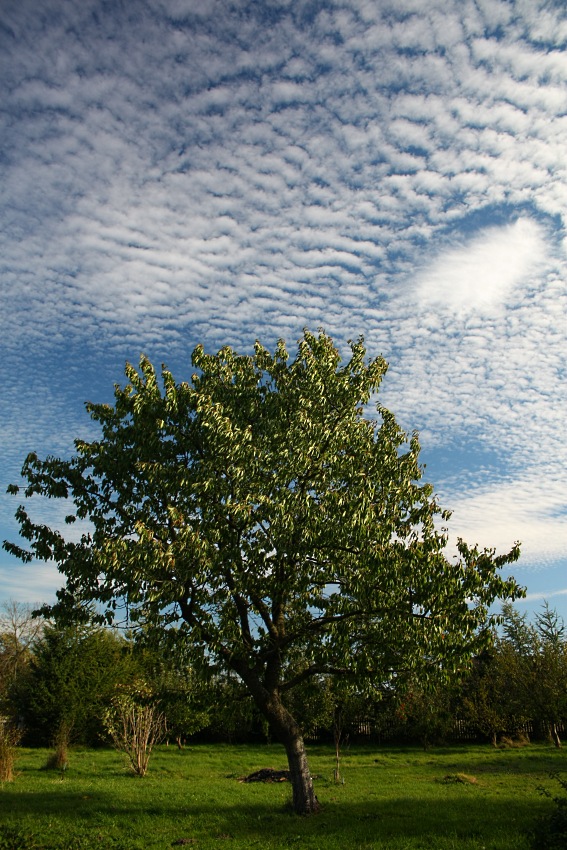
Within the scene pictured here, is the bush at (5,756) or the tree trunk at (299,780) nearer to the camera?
the tree trunk at (299,780)

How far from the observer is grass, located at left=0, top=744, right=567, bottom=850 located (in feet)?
42.3

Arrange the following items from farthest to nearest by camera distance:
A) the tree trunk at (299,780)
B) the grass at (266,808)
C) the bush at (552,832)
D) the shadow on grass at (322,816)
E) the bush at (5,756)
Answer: the bush at (5,756)
the tree trunk at (299,780)
the shadow on grass at (322,816)
the grass at (266,808)
the bush at (552,832)

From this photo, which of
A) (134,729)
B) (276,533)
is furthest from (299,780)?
(134,729)

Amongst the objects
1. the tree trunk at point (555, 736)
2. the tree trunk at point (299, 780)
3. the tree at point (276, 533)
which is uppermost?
the tree at point (276, 533)

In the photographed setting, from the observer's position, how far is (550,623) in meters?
47.0

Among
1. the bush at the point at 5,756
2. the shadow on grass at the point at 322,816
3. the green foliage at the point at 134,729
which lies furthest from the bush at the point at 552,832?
the bush at the point at 5,756

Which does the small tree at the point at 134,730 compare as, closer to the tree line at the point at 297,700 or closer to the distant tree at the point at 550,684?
the tree line at the point at 297,700

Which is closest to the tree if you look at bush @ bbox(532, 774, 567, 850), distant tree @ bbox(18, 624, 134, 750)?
bush @ bbox(532, 774, 567, 850)

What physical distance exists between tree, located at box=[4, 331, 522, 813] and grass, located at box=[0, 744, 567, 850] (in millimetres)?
2400

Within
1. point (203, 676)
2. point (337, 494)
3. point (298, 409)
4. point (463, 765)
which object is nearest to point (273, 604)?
point (203, 676)

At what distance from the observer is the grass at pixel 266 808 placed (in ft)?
42.3

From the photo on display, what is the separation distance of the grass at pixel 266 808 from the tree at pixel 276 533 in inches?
94.5

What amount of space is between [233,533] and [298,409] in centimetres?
364

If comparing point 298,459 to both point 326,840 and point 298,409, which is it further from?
point 326,840
